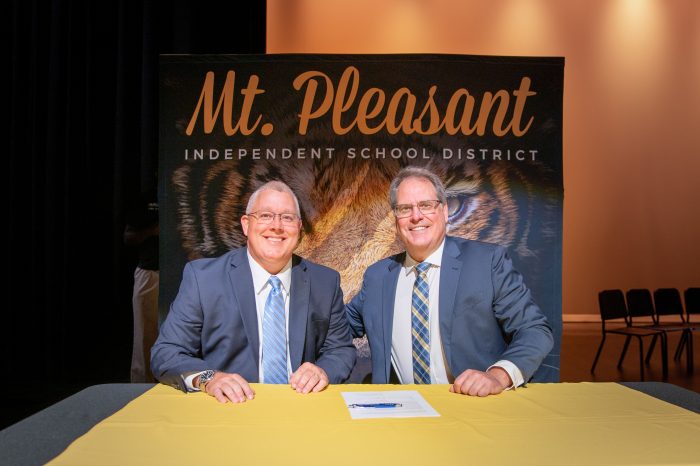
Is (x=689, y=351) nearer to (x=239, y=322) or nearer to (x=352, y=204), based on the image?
(x=352, y=204)

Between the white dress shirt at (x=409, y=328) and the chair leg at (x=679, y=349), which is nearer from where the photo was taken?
the white dress shirt at (x=409, y=328)

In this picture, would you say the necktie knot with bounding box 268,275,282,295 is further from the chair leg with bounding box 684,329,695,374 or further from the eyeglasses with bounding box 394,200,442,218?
the chair leg with bounding box 684,329,695,374

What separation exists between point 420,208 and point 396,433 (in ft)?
4.20

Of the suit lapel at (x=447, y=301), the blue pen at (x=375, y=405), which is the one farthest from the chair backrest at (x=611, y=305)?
the blue pen at (x=375, y=405)

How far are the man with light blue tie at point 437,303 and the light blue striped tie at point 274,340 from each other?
37 cm

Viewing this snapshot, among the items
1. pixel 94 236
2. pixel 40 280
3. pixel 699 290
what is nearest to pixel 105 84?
pixel 94 236

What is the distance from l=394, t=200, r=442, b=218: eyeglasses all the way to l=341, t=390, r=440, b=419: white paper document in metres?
0.91

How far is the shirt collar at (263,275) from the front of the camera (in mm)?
2467

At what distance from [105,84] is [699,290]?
263 inches

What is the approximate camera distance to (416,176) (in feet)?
8.40

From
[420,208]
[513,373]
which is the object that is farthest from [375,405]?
[420,208]

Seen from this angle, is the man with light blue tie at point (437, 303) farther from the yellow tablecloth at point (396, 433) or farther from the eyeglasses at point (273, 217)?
the yellow tablecloth at point (396, 433)

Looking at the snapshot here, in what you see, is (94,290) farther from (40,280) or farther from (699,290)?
(699,290)

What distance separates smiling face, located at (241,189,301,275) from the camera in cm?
247
